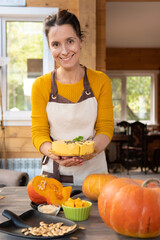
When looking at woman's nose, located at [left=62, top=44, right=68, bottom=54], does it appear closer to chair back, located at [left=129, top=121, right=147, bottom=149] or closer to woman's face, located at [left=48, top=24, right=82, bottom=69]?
woman's face, located at [left=48, top=24, right=82, bottom=69]

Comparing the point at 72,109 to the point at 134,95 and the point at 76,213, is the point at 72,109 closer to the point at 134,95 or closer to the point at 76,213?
the point at 76,213

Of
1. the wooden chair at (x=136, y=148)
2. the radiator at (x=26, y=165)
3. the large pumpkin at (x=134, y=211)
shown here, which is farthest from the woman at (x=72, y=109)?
the wooden chair at (x=136, y=148)

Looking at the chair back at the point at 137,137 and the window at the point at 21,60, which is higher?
the window at the point at 21,60

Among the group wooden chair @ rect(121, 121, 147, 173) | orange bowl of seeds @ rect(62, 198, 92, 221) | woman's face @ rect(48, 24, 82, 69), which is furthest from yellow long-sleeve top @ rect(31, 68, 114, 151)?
wooden chair @ rect(121, 121, 147, 173)

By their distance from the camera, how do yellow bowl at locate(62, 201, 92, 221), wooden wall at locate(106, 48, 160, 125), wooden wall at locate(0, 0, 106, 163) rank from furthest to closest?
wooden wall at locate(106, 48, 160, 125), wooden wall at locate(0, 0, 106, 163), yellow bowl at locate(62, 201, 92, 221)

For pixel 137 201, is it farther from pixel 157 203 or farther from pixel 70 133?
pixel 70 133

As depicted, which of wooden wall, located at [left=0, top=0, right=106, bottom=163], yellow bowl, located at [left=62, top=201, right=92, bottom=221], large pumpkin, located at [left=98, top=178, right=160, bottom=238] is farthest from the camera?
wooden wall, located at [left=0, top=0, right=106, bottom=163]

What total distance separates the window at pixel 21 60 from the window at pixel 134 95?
20.2ft

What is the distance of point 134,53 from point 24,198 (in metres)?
8.90

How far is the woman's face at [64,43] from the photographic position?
5.17 ft

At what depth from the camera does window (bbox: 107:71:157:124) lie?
9.73 meters

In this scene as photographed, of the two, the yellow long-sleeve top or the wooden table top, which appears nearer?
the wooden table top

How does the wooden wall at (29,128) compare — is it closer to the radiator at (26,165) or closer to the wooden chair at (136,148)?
the radiator at (26,165)

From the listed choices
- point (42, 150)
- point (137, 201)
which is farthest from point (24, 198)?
point (137, 201)
